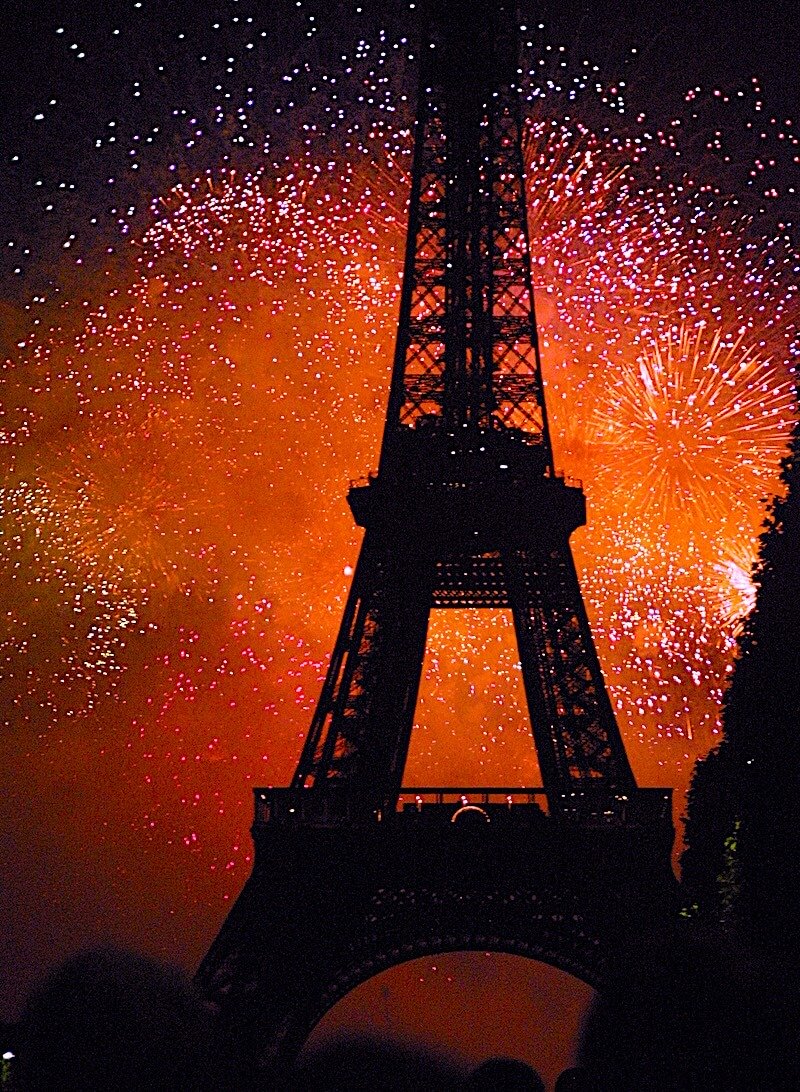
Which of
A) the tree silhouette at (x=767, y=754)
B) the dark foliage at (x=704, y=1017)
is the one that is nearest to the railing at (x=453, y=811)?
the tree silhouette at (x=767, y=754)

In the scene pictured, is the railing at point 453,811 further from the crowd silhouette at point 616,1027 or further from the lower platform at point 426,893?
the crowd silhouette at point 616,1027

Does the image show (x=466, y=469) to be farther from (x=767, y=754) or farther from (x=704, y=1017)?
(x=704, y=1017)

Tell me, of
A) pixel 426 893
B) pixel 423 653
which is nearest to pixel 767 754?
pixel 426 893

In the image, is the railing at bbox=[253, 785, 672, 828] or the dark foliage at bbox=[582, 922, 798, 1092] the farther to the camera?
the railing at bbox=[253, 785, 672, 828]

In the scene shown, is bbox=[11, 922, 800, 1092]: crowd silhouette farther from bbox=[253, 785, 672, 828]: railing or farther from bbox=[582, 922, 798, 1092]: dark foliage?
bbox=[253, 785, 672, 828]: railing

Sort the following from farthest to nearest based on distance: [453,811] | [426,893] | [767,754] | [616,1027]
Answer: [453,811]
[426,893]
[767,754]
[616,1027]

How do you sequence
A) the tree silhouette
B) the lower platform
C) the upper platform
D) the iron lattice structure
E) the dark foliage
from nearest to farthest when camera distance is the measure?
1. the dark foliage
2. the tree silhouette
3. the lower platform
4. the iron lattice structure
5. the upper platform

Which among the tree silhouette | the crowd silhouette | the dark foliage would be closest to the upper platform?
the tree silhouette
